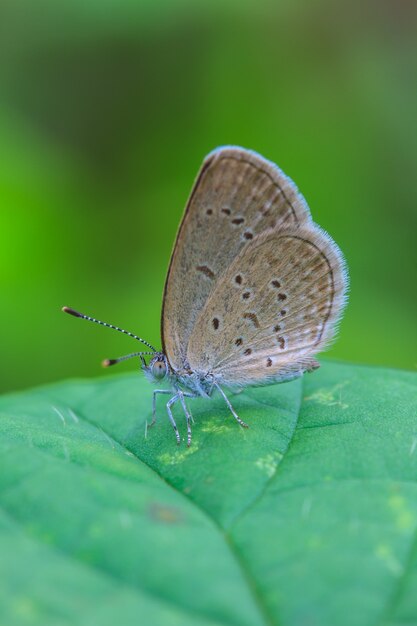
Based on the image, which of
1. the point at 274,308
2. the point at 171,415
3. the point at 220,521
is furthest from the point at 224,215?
the point at 220,521

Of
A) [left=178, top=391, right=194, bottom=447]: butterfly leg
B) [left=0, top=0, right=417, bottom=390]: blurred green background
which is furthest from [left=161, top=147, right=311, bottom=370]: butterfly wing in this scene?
[left=0, top=0, right=417, bottom=390]: blurred green background

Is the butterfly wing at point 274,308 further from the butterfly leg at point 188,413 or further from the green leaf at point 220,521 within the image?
the green leaf at point 220,521

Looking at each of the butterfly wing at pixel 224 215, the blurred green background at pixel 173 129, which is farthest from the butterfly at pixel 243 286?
the blurred green background at pixel 173 129

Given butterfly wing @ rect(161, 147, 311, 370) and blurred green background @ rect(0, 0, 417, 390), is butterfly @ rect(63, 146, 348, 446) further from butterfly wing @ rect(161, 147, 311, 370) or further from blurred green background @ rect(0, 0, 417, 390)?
blurred green background @ rect(0, 0, 417, 390)

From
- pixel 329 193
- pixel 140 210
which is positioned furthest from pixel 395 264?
pixel 140 210

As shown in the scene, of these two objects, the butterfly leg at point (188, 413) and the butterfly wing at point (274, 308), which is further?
the butterfly wing at point (274, 308)

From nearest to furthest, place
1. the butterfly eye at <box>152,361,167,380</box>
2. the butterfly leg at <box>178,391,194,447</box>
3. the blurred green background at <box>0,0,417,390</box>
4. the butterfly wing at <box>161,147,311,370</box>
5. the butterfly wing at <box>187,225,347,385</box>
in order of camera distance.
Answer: the butterfly leg at <box>178,391,194,447</box> → the butterfly wing at <box>161,147,311,370</box> → the butterfly wing at <box>187,225,347,385</box> → the butterfly eye at <box>152,361,167,380</box> → the blurred green background at <box>0,0,417,390</box>
